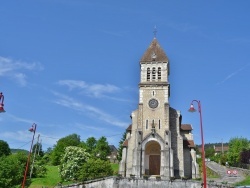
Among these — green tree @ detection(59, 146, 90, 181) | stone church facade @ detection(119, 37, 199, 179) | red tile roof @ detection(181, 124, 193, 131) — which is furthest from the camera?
red tile roof @ detection(181, 124, 193, 131)

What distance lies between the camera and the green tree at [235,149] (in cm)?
8281

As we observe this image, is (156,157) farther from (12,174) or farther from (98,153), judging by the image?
(98,153)

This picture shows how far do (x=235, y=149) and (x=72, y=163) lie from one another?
55516 mm

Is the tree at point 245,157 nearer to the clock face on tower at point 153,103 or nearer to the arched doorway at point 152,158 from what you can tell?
the arched doorway at point 152,158

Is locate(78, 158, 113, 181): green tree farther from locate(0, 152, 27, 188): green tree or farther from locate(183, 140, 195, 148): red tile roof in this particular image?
locate(183, 140, 195, 148): red tile roof

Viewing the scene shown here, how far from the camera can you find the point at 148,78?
5453cm

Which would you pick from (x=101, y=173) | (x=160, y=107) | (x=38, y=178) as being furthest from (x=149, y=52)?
(x=38, y=178)

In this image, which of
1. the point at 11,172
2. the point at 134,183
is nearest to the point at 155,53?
the point at 134,183

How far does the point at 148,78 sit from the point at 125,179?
22.2m

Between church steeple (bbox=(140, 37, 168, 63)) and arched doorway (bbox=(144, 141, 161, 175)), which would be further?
church steeple (bbox=(140, 37, 168, 63))

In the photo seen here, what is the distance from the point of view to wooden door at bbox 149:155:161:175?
5197cm

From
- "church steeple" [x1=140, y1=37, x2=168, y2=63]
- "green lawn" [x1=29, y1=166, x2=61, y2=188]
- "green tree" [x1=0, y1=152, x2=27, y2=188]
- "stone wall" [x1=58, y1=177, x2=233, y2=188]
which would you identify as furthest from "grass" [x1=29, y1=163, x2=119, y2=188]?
"church steeple" [x1=140, y1=37, x2=168, y2=63]

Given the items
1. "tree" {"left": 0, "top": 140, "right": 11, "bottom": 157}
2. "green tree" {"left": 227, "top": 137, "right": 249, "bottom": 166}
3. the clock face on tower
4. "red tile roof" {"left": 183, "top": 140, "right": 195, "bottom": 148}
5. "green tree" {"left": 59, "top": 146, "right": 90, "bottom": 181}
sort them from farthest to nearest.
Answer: "tree" {"left": 0, "top": 140, "right": 11, "bottom": 157}
"green tree" {"left": 227, "top": 137, "right": 249, "bottom": 166}
"red tile roof" {"left": 183, "top": 140, "right": 195, "bottom": 148}
the clock face on tower
"green tree" {"left": 59, "top": 146, "right": 90, "bottom": 181}

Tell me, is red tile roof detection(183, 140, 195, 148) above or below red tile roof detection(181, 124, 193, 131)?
below
